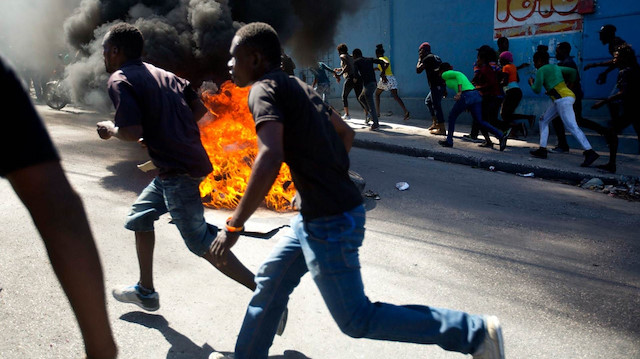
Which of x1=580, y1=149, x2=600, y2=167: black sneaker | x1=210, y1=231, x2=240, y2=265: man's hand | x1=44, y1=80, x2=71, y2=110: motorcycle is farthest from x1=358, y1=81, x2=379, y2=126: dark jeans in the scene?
x1=210, y1=231, x2=240, y2=265: man's hand

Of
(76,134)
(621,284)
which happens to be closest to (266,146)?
(621,284)

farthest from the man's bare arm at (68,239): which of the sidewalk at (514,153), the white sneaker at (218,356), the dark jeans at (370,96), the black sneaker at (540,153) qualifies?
the dark jeans at (370,96)

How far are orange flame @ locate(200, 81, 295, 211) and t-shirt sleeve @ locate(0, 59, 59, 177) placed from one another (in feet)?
Answer: 13.9

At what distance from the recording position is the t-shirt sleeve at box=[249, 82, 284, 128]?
7.20 feet

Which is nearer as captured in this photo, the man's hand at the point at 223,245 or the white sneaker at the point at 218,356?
the man's hand at the point at 223,245

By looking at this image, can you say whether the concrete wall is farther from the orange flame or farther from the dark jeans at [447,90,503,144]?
the orange flame

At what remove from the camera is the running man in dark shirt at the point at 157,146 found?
10.2 feet

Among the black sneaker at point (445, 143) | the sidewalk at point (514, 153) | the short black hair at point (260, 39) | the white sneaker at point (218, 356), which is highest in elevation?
the short black hair at point (260, 39)

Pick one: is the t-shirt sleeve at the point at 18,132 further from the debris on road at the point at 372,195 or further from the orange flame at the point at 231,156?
the debris on road at the point at 372,195

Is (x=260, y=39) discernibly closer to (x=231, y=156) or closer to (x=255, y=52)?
(x=255, y=52)

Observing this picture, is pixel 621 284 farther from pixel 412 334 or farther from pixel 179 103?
pixel 179 103

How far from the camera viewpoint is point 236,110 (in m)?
6.80

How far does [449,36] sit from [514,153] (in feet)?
14.9

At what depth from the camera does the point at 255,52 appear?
7.98ft
